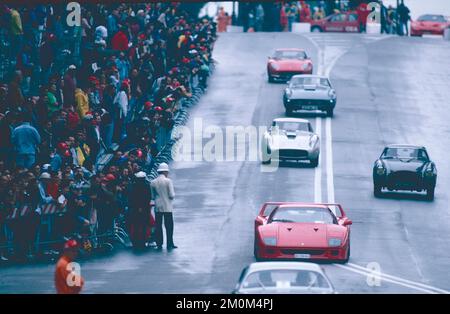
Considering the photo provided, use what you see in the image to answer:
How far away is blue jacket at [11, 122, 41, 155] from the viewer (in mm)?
27844

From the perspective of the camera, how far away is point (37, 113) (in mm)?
30125

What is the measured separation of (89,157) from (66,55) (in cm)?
473

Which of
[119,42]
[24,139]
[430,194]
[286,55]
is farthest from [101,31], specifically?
[286,55]

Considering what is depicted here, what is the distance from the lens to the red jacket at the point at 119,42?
38562 millimetres

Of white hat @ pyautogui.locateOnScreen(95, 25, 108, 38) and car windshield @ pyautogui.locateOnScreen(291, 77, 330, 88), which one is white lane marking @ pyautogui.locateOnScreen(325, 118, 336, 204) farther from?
white hat @ pyautogui.locateOnScreen(95, 25, 108, 38)

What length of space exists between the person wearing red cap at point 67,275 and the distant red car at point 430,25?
55.6 metres

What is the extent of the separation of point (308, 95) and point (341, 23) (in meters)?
32.5

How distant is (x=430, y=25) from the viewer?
74.9m

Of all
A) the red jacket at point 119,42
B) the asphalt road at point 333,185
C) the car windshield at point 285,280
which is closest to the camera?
the car windshield at point 285,280

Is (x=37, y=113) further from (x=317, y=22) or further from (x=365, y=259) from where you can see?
(x=317, y=22)

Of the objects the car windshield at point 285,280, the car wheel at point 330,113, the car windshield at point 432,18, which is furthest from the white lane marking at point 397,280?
the car windshield at point 432,18

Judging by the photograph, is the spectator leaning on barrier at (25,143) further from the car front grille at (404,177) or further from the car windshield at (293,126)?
the car windshield at (293,126)

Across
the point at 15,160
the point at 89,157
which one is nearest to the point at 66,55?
the point at 89,157

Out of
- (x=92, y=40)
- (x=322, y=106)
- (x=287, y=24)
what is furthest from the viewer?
(x=287, y=24)
